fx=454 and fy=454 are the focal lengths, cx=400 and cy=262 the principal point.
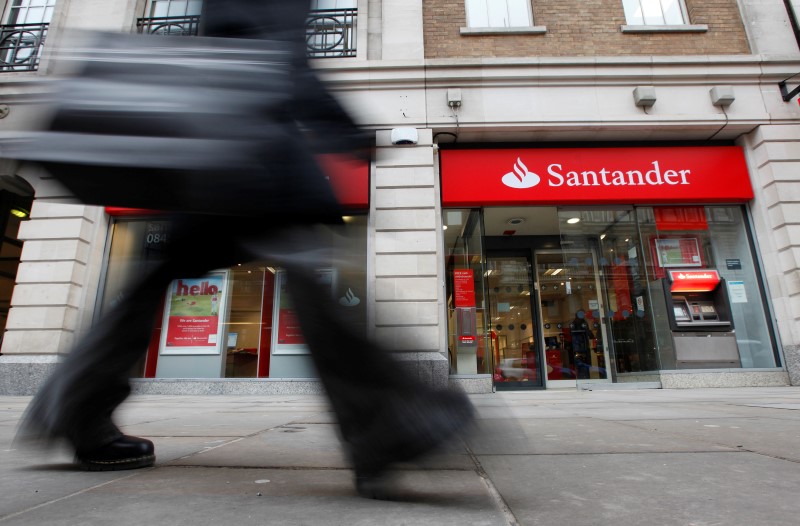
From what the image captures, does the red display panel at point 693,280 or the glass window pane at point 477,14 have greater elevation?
the glass window pane at point 477,14

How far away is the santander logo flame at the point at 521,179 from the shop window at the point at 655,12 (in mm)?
3630

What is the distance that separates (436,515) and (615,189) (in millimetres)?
7841

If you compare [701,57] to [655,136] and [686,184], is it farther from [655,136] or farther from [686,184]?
[686,184]

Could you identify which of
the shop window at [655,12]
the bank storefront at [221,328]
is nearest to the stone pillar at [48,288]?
the bank storefront at [221,328]

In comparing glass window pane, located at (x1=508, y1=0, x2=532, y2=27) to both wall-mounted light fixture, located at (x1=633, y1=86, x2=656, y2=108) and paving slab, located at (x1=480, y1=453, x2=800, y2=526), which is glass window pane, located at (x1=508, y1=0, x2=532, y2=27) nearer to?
wall-mounted light fixture, located at (x1=633, y1=86, x2=656, y2=108)

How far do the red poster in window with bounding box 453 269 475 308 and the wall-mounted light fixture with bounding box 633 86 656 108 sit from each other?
3981mm

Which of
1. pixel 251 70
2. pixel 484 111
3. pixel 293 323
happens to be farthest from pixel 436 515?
pixel 484 111

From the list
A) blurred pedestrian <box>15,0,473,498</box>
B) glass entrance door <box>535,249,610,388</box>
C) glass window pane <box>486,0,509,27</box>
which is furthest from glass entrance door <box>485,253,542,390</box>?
blurred pedestrian <box>15,0,473,498</box>

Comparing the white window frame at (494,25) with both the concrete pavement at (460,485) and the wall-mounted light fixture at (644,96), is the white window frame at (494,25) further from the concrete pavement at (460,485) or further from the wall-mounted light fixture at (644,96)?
the concrete pavement at (460,485)

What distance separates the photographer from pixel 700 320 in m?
→ 7.33

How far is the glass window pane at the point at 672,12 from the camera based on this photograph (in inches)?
336

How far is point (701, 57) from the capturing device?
7.70m

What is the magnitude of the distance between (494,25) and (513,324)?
575 centimetres

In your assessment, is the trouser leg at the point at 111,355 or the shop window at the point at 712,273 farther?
the shop window at the point at 712,273
